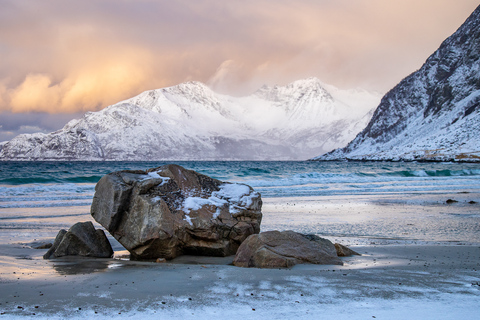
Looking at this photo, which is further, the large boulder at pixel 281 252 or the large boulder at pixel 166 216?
the large boulder at pixel 166 216

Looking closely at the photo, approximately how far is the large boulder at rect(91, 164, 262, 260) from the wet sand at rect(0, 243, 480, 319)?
718 mm

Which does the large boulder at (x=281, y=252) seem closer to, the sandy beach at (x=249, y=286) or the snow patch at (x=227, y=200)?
the sandy beach at (x=249, y=286)

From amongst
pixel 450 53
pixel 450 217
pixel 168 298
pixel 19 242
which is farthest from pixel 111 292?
pixel 450 53

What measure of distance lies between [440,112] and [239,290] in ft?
572

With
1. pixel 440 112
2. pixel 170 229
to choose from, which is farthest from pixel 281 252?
pixel 440 112

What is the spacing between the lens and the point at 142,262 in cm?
879

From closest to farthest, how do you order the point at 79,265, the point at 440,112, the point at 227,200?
the point at 79,265
the point at 227,200
the point at 440,112

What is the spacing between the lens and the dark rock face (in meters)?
9.30

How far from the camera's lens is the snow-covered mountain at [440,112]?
451 feet

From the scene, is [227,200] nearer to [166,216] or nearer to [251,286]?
[166,216]

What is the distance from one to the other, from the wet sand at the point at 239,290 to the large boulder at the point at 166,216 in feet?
2.36

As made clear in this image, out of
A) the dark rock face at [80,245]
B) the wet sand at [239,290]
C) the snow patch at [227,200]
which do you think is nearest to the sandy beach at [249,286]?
the wet sand at [239,290]

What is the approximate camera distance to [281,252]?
8.34 metres

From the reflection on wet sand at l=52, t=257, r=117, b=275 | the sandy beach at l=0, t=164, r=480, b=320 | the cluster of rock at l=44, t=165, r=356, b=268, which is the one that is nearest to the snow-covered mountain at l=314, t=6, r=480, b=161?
the sandy beach at l=0, t=164, r=480, b=320
